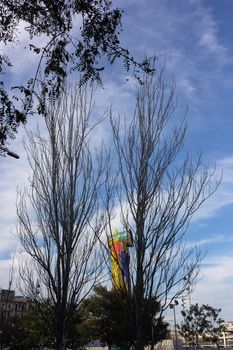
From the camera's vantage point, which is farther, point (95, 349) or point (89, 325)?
point (95, 349)

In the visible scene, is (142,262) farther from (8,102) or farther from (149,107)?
(8,102)

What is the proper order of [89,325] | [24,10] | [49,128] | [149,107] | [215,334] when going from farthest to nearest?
1. [215,334]
2. [89,325]
3. [49,128]
4. [149,107]
5. [24,10]

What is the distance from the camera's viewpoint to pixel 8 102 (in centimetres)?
389

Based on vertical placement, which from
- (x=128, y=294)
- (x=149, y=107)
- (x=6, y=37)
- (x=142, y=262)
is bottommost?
(x=128, y=294)

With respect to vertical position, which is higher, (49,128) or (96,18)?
(49,128)

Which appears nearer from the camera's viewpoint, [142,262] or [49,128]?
[142,262]

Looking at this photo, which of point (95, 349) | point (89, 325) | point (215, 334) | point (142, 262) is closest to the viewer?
point (142, 262)

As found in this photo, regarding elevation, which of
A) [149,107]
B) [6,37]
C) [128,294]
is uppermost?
[149,107]

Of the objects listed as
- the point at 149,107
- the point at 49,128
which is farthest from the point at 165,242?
the point at 49,128

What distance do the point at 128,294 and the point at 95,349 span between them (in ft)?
134

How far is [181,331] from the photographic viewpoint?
51.4 meters

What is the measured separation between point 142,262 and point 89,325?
27564 mm

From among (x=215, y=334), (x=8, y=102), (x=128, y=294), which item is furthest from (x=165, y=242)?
(x=215, y=334)

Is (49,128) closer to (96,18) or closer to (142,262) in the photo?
(142,262)
